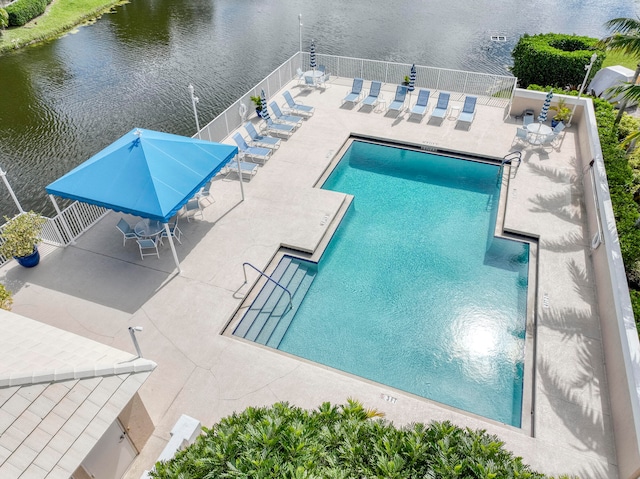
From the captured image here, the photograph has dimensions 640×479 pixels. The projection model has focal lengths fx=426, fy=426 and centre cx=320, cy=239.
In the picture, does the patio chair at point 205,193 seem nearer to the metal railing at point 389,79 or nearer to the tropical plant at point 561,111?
the metal railing at point 389,79

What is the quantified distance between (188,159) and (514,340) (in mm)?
9865

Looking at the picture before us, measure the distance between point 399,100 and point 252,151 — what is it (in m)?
7.82

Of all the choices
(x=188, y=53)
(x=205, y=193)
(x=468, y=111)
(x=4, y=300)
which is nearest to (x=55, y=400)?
(x=4, y=300)

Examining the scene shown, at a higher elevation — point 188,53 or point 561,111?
point 188,53

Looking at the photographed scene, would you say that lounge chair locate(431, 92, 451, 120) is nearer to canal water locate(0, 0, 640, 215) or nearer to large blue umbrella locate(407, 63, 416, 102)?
large blue umbrella locate(407, 63, 416, 102)

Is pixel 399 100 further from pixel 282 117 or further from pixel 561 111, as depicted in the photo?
pixel 561 111

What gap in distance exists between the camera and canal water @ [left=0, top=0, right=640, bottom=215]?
19891 millimetres

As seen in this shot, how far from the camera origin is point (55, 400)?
20.6 ft

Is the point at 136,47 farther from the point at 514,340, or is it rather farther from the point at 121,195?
the point at 514,340

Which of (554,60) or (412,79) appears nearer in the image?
(412,79)

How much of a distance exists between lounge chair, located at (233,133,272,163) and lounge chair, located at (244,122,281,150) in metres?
0.49

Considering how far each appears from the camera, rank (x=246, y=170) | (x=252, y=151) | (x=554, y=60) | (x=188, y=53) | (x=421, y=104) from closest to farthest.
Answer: (x=246, y=170)
(x=252, y=151)
(x=421, y=104)
(x=554, y=60)
(x=188, y=53)

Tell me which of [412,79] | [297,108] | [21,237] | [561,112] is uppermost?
[21,237]

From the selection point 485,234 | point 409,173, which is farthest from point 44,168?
point 485,234
